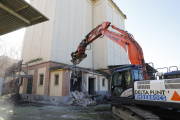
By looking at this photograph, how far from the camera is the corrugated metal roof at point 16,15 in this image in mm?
5590

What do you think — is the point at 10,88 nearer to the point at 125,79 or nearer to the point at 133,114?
the point at 125,79

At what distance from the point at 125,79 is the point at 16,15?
623 centimetres

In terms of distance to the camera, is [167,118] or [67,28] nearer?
[167,118]

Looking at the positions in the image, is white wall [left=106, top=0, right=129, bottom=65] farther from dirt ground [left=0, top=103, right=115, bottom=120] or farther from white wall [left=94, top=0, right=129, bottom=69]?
dirt ground [left=0, top=103, right=115, bottom=120]

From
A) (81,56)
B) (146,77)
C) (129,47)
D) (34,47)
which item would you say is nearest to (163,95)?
(146,77)

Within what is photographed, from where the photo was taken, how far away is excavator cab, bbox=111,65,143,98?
5.50 metres

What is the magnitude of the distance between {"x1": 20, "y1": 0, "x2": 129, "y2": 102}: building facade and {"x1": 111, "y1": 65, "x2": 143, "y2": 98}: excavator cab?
27.6 feet

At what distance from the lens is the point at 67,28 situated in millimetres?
18859

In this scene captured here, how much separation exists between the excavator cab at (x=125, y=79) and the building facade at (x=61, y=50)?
842 cm

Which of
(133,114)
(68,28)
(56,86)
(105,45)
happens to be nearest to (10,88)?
(56,86)

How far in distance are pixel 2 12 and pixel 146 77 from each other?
7.41 metres

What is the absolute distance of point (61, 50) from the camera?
1748 centimetres

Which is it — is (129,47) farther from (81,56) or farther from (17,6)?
(17,6)

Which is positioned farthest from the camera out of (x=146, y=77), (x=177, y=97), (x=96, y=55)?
(x=96, y=55)
